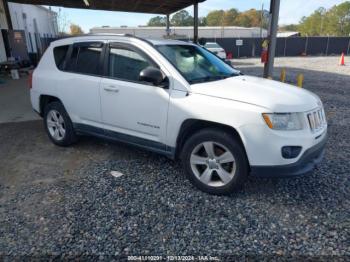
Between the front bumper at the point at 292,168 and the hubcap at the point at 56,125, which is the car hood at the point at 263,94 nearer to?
the front bumper at the point at 292,168

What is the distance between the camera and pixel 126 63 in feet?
13.0

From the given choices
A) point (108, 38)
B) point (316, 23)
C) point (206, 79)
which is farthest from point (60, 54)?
point (316, 23)

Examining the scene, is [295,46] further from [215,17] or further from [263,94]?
[215,17]

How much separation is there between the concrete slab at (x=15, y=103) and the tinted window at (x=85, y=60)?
9.93ft

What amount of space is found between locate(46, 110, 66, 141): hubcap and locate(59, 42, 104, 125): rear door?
372 millimetres

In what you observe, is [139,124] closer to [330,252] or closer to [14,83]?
[330,252]

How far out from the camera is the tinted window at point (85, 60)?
427 cm

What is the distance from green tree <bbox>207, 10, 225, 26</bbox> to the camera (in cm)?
10204

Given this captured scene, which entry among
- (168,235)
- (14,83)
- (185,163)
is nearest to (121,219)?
(168,235)

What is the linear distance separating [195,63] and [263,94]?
1.18 meters

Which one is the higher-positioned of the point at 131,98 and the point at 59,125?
the point at 131,98

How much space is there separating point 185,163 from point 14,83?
11.4 metres

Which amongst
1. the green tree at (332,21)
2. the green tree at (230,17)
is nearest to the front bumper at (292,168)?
the green tree at (332,21)

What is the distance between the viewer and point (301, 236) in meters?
2.74
